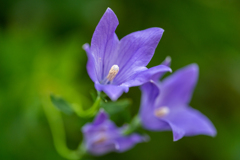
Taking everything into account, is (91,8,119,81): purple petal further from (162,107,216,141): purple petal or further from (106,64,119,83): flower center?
(162,107,216,141): purple petal

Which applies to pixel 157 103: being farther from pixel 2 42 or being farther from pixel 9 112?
pixel 2 42

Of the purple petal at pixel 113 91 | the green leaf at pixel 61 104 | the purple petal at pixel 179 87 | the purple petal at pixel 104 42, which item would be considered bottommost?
the purple petal at pixel 179 87

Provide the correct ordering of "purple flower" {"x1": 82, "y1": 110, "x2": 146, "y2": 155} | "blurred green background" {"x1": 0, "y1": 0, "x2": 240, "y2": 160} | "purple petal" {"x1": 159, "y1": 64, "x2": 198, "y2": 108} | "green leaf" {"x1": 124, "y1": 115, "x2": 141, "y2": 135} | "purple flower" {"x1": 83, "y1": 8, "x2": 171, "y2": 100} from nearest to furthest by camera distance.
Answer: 1. "purple flower" {"x1": 83, "y1": 8, "x2": 171, "y2": 100}
2. "purple flower" {"x1": 82, "y1": 110, "x2": 146, "y2": 155}
3. "green leaf" {"x1": 124, "y1": 115, "x2": 141, "y2": 135}
4. "purple petal" {"x1": 159, "y1": 64, "x2": 198, "y2": 108}
5. "blurred green background" {"x1": 0, "y1": 0, "x2": 240, "y2": 160}

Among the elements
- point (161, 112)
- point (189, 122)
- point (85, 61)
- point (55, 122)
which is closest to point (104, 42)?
point (161, 112)

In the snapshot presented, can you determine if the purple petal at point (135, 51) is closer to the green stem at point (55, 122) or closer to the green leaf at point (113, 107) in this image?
the green leaf at point (113, 107)

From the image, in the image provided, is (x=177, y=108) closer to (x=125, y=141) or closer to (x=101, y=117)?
(x=125, y=141)

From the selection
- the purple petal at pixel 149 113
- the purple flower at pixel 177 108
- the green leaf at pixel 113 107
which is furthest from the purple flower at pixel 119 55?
the purple flower at pixel 177 108

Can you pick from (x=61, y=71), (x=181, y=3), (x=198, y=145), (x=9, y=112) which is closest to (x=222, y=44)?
(x=181, y=3)

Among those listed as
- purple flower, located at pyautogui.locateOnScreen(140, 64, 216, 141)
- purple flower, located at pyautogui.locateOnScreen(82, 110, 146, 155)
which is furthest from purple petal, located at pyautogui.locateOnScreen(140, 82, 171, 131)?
purple flower, located at pyautogui.locateOnScreen(82, 110, 146, 155)
